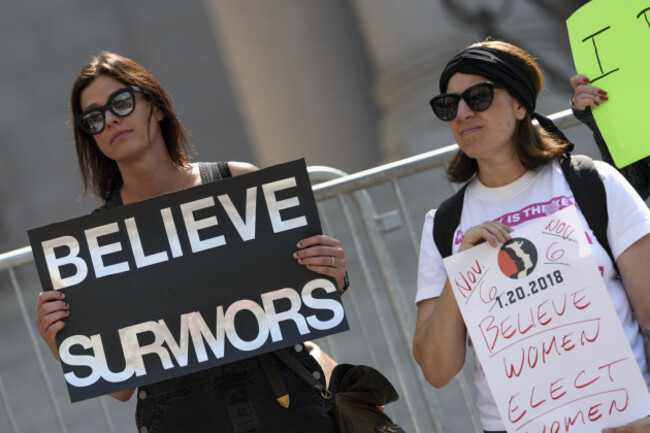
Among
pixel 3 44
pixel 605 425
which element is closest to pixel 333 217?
pixel 3 44

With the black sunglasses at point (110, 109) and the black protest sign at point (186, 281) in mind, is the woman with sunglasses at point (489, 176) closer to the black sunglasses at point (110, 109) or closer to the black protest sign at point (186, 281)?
the black protest sign at point (186, 281)

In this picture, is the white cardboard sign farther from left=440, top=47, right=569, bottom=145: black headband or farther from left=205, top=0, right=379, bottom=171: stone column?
left=205, top=0, right=379, bottom=171: stone column

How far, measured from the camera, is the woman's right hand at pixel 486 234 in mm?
2758

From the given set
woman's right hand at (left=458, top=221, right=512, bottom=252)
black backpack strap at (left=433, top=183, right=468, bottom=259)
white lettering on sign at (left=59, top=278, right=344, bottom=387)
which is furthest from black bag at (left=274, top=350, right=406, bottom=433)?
Answer: woman's right hand at (left=458, top=221, right=512, bottom=252)

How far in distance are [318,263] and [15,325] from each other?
501 centimetres

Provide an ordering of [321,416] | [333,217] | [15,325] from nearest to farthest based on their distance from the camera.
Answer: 1. [321,416]
2. [15,325]
3. [333,217]

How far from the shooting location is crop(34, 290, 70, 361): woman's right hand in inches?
121

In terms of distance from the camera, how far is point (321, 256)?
120 inches

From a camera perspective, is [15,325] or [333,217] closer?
[15,325]

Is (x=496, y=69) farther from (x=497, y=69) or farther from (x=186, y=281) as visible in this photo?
(x=186, y=281)

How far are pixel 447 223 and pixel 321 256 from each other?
370 mm

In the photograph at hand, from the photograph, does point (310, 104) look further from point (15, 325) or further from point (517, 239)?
point (517, 239)

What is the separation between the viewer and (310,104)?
8516 millimetres

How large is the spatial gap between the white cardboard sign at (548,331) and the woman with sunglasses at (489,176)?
7cm
